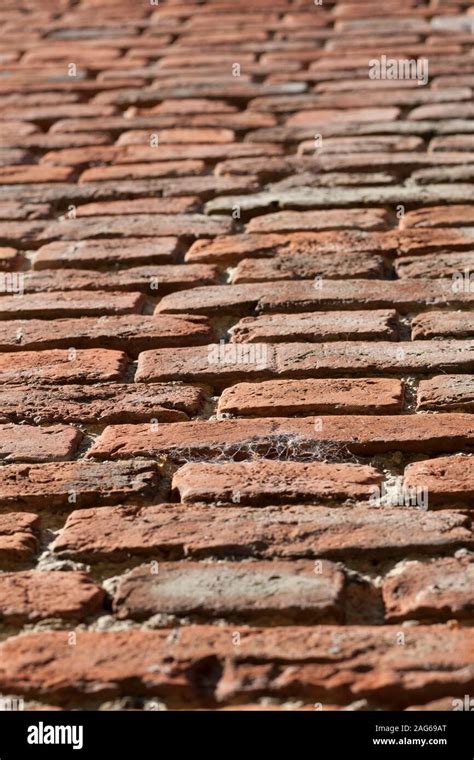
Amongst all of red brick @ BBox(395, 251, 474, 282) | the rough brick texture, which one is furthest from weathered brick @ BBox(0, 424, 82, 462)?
red brick @ BBox(395, 251, 474, 282)

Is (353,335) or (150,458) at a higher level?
(353,335)

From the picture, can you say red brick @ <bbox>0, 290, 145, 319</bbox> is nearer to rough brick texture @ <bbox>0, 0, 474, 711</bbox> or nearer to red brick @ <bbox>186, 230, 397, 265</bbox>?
rough brick texture @ <bbox>0, 0, 474, 711</bbox>

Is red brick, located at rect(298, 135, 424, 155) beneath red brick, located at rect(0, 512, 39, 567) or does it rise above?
above

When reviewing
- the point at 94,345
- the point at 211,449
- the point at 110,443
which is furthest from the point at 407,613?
the point at 94,345

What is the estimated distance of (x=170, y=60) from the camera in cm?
299

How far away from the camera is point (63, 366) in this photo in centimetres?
179

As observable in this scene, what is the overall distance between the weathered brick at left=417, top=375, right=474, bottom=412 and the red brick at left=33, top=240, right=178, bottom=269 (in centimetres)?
63

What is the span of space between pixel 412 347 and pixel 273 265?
1.24ft

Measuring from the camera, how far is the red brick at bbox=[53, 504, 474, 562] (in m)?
1.36

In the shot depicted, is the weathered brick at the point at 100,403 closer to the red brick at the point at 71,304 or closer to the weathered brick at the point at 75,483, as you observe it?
the weathered brick at the point at 75,483

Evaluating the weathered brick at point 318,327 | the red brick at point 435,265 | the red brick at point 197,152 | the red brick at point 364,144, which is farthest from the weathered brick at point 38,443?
the red brick at point 364,144

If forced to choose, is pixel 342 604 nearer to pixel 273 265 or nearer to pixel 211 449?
pixel 211 449
